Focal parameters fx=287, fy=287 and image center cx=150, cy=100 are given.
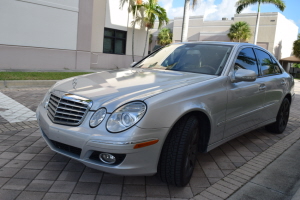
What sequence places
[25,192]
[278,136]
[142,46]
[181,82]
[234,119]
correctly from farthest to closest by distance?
[142,46] → [278,136] → [234,119] → [181,82] → [25,192]

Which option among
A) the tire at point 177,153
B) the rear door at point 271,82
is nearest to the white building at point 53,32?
the rear door at point 271,82

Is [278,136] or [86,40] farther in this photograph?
[86,40]

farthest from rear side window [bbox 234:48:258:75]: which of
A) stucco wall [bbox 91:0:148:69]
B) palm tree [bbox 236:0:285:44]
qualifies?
palm tree [bbox 236:0:285:44]

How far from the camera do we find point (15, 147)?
377 centimetres

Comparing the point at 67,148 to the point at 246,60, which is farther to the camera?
the point at 246,60

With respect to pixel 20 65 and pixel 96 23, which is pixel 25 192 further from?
pixel 96 23

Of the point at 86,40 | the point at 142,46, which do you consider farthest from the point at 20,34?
the point at 142,46

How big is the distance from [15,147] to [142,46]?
17.0 meters

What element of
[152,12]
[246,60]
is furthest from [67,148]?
[152,12]

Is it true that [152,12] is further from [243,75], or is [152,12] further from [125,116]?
[125,116]

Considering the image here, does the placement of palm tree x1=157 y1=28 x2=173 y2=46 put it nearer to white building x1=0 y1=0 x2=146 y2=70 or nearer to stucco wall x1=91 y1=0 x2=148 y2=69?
stucco wall x1=91 y1=0 x2=148 y2=69

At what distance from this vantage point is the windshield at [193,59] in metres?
3.58

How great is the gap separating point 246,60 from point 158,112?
201cm

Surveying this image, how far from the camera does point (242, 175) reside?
333 centimetres
